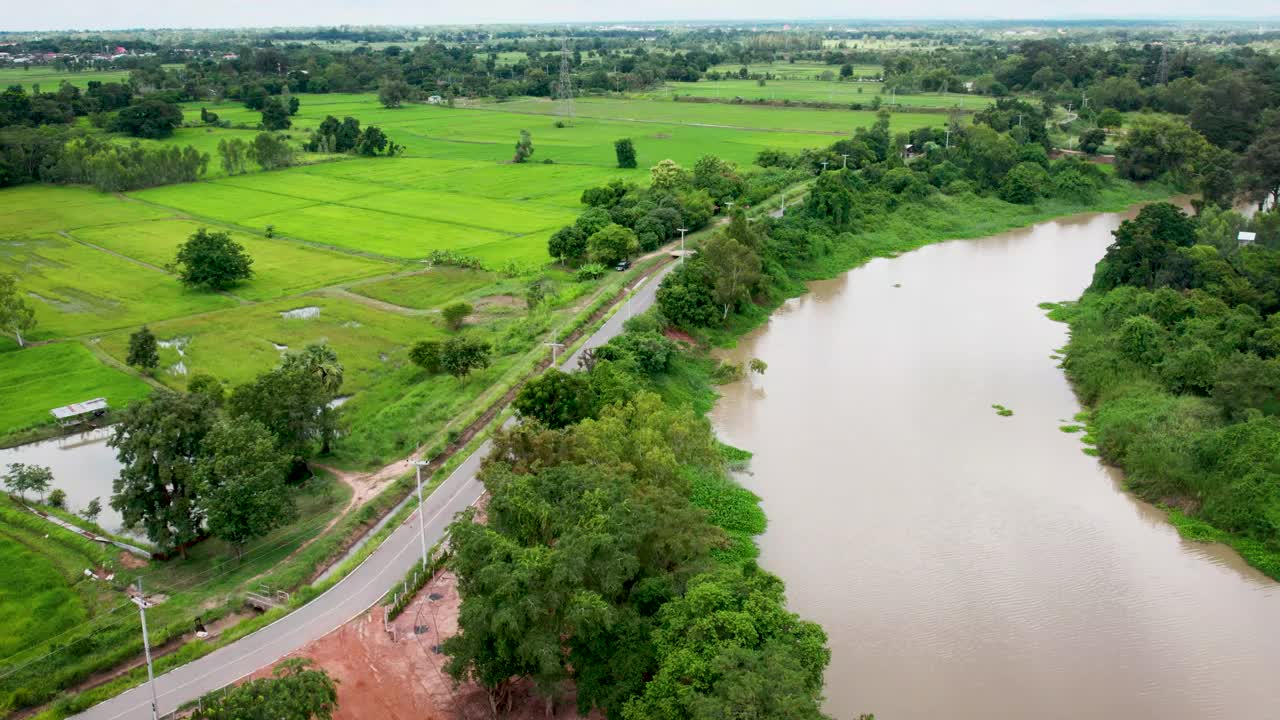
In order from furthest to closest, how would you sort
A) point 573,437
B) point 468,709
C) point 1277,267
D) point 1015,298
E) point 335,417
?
1. point 1015,298
2. point 1277,267
3. point 335,417
4. point 573,437
5. point 468,709

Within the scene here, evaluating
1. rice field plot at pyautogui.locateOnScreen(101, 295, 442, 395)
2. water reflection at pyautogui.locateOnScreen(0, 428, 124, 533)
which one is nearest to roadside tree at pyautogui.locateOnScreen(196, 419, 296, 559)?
water reflection at pyautogui.locateOnScreen(0, 428, 124, 533)

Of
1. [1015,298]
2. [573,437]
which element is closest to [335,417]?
[573,437]

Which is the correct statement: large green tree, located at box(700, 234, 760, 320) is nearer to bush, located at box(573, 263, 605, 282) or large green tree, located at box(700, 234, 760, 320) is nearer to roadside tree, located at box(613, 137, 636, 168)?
bush, located at box(573, 263, 605, 282)

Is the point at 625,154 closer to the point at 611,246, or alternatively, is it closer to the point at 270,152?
the point at 611,246

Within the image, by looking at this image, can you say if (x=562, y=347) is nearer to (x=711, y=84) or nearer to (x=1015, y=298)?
(x=1015, y=298)

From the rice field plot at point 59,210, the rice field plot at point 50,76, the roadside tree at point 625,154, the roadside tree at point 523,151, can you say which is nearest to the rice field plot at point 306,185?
the rice field plot at point 59,210
